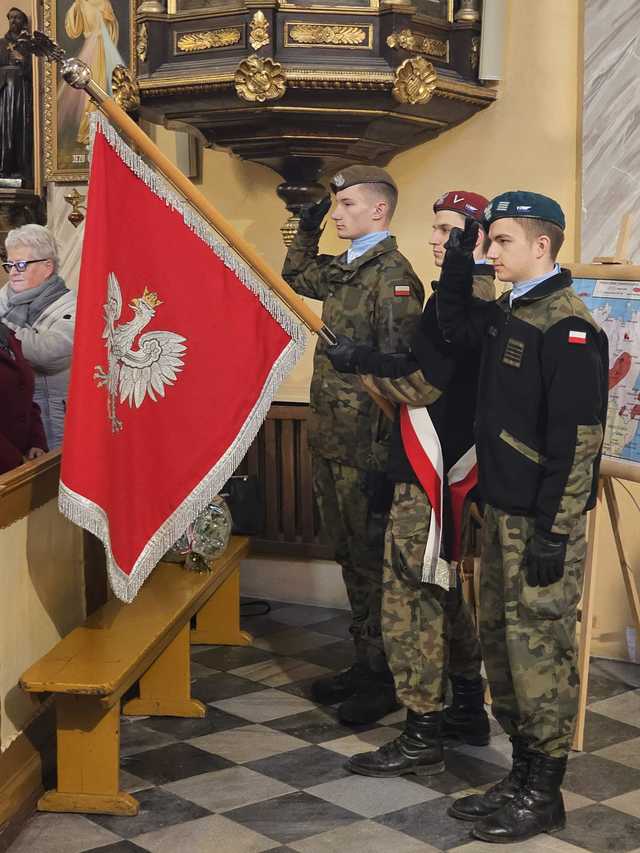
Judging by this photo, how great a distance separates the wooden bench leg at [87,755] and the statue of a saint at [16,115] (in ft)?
11.0

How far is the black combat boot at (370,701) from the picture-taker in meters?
4.34

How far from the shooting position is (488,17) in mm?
5203

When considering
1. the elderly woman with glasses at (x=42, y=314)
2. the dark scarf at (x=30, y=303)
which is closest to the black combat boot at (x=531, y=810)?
the elderly woman with glasses at (x=42, y=314)

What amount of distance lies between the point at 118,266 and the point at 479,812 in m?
1.74

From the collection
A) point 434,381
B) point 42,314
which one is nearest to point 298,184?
point 42,314

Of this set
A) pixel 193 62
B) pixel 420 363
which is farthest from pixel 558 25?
pixel 420 363

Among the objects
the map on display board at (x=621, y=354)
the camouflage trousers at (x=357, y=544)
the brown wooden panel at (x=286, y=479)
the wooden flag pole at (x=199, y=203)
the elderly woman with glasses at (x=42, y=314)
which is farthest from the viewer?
the brown wooden panel at (x=286, y=479)

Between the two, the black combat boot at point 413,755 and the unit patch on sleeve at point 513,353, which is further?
the black combat boot at point 413,755

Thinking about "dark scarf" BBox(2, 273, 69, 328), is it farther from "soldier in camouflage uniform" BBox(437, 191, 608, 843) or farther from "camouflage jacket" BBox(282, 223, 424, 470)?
"soldier in camouflage uniform" BBox(437, 191, 608, 843)

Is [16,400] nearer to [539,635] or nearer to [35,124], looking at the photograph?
[539,635]

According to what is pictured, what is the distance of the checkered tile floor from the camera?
137 inches

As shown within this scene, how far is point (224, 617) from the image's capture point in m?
5.26

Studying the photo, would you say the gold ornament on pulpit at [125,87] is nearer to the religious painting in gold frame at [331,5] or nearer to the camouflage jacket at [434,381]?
the religious painting in gold frame at [331,5]

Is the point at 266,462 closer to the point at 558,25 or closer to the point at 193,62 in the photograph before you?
the point at 193,62
